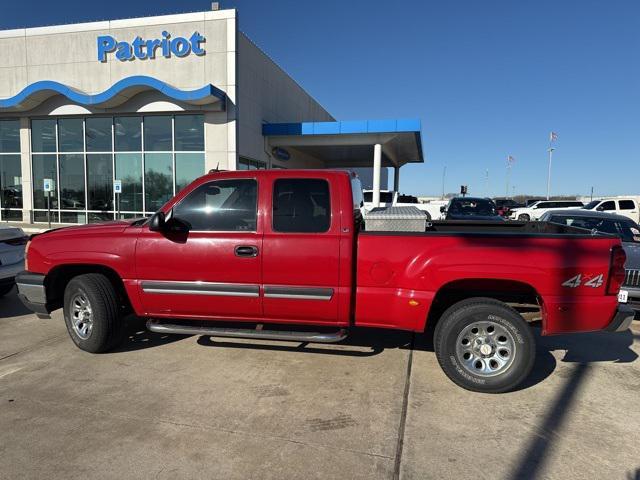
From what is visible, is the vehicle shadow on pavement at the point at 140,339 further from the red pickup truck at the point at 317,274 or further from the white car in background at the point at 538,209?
the white car in background at the point at 538,209

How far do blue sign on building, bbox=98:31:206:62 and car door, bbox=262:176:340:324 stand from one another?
45.7 feet

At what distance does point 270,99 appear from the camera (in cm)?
2023

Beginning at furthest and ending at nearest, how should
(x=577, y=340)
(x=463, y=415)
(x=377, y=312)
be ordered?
1. (x=577, y=340)
2. (x=377, y=312)
3. (x=463, y=415)

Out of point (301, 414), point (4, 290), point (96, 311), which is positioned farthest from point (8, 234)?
point (301, 414)

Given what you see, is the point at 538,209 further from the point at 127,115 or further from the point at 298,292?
the point at 298,292

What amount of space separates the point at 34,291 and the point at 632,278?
23.4ft

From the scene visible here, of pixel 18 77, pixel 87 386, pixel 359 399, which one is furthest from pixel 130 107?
pixel 359 399

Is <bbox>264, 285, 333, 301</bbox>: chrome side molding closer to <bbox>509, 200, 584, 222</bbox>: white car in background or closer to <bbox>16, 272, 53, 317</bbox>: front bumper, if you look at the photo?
<bbox>16, 272, 53, 317</bbox>: front bumper

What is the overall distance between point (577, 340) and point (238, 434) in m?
4.32

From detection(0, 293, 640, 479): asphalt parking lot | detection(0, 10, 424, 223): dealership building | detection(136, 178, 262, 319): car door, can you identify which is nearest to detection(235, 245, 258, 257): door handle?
detection(136, 178, 262, 319): car door

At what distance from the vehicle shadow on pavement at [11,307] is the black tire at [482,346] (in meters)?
5.90

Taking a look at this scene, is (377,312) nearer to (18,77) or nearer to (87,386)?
(87,386)

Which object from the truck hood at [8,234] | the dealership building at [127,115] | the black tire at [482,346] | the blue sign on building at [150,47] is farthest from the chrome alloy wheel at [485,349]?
the blue sign on building at [150,47]

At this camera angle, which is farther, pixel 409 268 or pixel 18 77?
pixel 18 77
